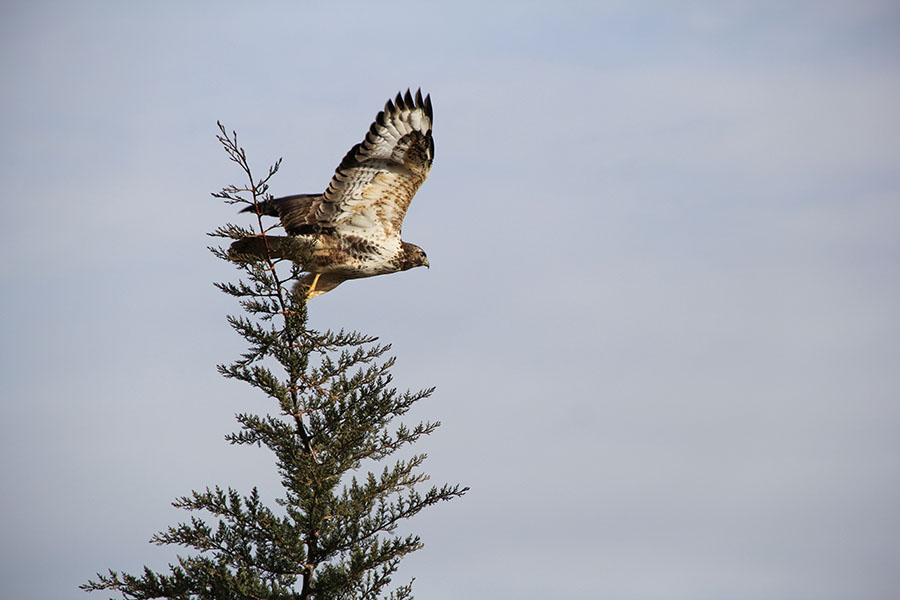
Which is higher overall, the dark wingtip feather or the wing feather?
the dark wingtip feather

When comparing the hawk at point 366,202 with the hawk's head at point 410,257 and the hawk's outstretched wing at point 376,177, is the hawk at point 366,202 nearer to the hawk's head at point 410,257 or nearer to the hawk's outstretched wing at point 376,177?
the hawk's outstretched wing at point 376,177

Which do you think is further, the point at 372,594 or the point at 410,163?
the point at 410,163

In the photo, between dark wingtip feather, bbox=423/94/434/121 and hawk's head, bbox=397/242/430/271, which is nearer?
dark wingtip feather, bbox=423/94/434/121

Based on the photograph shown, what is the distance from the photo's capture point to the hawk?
8.77m

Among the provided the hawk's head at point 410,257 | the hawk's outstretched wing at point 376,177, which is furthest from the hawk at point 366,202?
the hawk's head at point 410,257

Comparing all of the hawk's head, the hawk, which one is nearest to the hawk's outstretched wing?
the hawk

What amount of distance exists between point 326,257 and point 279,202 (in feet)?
2.52

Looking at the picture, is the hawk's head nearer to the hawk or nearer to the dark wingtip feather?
the hawk

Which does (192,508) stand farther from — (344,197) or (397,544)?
(344,197)

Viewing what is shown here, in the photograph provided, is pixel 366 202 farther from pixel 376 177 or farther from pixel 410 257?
pixel 410 257

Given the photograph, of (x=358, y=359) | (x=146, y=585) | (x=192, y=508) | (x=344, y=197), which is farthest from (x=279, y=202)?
(x=146, y=585)

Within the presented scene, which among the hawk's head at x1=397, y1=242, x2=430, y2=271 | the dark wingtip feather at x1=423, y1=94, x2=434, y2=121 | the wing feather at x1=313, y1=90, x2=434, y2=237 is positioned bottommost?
the hawk's head at x1=397, y1=242, x2=430, y2=271

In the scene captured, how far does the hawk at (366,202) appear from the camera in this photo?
28.8 feet

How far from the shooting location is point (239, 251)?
797 cm
